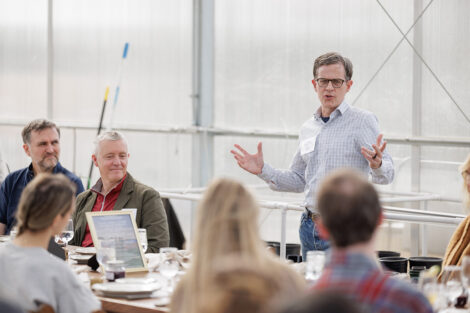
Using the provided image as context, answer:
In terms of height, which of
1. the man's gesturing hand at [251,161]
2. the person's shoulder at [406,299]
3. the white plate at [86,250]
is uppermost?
the man's gesturing hand at [251,161]

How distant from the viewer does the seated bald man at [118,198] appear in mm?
4461

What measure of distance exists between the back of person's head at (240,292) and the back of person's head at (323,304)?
0.18 metres

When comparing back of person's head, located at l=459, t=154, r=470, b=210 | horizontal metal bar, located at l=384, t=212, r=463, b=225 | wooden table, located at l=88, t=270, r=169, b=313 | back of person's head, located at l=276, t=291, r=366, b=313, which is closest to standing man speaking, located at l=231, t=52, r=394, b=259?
horizontal metal bar, located at l=384, t=212, r=463, b=225

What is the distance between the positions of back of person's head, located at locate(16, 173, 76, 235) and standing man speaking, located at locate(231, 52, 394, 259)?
1502 millimetres

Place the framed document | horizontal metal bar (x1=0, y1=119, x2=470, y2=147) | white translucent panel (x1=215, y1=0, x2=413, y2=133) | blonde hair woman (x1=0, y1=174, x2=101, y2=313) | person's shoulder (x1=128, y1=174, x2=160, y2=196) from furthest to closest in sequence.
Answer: white translucent panel (x1=215, y1=0, x2=413, y2=133), horizontal metal bar (x1=0, y1=119, x2=470, y2=147), person's shoulder (x1=128, y1=174, x2=160, y2=196), the framed document, blonde hair woman (x1=0, y1=174, x2=101, y2=313)

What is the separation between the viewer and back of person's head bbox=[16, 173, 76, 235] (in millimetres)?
2939

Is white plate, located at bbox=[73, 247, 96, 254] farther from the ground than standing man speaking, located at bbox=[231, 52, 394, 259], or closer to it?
closer to it

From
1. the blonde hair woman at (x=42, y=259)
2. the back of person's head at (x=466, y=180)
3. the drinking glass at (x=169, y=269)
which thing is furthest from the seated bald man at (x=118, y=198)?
the back of person's head at (x=466, y=180)

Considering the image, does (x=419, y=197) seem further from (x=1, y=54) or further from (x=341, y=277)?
(x=1, y=54)

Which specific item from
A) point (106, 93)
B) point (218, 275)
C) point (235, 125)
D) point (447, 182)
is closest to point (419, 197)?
point (447, 182)

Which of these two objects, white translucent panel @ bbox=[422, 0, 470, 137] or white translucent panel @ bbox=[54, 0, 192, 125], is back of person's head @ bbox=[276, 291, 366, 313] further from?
white translucent panel @ bbox=[54, 0, 192, 125]

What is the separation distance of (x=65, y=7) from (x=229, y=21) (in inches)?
81.0

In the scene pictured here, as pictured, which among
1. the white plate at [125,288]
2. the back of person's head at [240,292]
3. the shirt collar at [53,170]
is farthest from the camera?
the shirt collar at [53,170]

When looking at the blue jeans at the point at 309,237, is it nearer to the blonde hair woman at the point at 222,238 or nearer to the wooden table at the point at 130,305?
the wooden table at the point at 130,305
